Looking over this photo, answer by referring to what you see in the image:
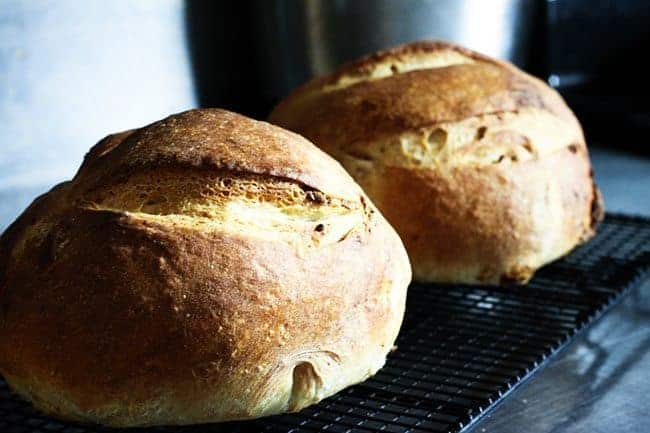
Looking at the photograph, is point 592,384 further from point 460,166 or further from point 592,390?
point 460,166

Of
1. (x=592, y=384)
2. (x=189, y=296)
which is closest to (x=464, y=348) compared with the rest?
(x=592, y=384)

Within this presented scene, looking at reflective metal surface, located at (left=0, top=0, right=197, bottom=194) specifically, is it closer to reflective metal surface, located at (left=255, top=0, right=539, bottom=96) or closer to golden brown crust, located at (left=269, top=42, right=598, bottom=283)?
reflective metal surface, located at (left=255, top=0, right=539, bottom=96)

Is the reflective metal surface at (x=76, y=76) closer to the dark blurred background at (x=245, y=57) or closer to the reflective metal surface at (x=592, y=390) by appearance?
the dark blurred background at (x=245, y=57)

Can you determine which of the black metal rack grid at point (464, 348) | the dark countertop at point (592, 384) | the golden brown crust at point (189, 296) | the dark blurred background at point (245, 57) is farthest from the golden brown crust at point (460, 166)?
the dark blurred background at point (245, 57)

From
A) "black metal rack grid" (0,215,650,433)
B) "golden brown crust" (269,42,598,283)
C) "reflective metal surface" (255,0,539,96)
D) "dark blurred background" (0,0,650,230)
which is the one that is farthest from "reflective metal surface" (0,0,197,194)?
"black metal rack grid" (0,215,650,433)

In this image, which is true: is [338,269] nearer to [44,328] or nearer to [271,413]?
[271,413]

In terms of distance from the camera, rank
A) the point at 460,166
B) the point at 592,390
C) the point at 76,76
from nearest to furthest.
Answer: the point at 592,390
the point at 460,166
the point at 76,76

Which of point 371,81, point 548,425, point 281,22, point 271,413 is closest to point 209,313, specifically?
point 271,413
